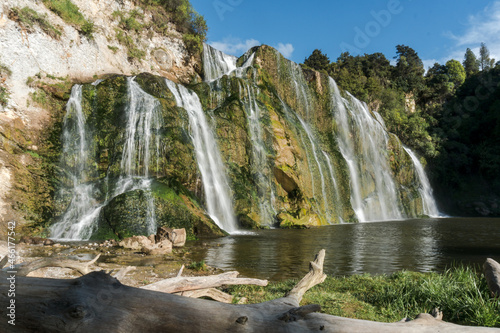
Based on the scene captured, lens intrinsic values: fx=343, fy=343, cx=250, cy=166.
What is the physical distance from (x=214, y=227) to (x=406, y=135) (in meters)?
33.8

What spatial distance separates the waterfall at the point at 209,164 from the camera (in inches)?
783

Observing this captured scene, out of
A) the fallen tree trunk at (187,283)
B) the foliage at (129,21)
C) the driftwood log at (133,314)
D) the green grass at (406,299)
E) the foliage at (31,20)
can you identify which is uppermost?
the foliage at (129,21)

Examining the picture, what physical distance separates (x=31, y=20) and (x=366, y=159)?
28613 mm

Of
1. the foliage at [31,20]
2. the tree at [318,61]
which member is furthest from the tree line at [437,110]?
the foliage at [31,20]

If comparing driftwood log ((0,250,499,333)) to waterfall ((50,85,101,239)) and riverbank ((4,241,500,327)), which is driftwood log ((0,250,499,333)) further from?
waterfall ((50,85,101,239))

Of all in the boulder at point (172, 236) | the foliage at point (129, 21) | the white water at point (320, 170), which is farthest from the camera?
the foliage at point (129, 21)

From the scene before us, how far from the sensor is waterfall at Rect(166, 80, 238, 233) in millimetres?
19897

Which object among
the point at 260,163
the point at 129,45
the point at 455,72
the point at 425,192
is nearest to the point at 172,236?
the point at 260,163

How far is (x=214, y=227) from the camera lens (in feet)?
53.0

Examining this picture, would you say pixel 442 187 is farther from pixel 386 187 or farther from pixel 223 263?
pixel 223 263

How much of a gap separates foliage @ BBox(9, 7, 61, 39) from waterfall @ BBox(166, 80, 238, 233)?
807cm

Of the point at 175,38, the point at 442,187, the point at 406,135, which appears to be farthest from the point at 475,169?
the point at 175,38

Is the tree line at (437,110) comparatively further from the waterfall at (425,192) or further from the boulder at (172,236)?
the boulder at (172,236)

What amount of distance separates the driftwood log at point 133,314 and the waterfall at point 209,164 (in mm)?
16543
